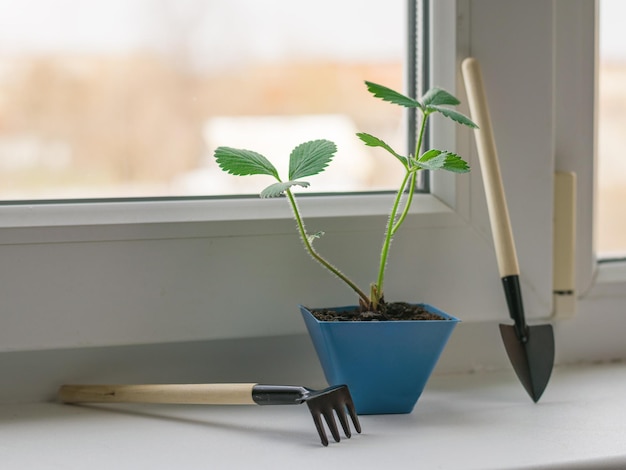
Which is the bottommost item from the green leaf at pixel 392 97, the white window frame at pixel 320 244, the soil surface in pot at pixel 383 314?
the soil surface in pot at pixel 383 314

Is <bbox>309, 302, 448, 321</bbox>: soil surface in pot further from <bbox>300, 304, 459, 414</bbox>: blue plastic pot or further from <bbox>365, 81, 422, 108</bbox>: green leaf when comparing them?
<bbox>365, 81, 422, 108</bbox>: green leaf

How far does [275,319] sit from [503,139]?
11.4 inches

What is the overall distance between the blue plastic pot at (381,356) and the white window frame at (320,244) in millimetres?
110

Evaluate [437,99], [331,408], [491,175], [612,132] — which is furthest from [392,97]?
[612,132]

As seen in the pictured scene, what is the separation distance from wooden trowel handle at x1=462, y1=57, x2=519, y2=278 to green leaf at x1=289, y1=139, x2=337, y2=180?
17cm

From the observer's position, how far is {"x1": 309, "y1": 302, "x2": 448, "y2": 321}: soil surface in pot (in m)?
0.69

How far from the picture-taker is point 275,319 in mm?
788

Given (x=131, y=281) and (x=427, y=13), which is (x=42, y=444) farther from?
(x=427, y=13)

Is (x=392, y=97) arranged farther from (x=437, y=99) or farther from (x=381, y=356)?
(x=381, y=356)

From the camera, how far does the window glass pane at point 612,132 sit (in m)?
0.93

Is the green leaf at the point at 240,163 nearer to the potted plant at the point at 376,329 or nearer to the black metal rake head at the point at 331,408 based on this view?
the potted plant at the point at 376,329

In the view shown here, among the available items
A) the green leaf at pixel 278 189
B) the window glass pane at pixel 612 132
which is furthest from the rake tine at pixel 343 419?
the window glass pane at pixel 612 132

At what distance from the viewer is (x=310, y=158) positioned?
69cm

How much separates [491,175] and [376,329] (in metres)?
0.21
